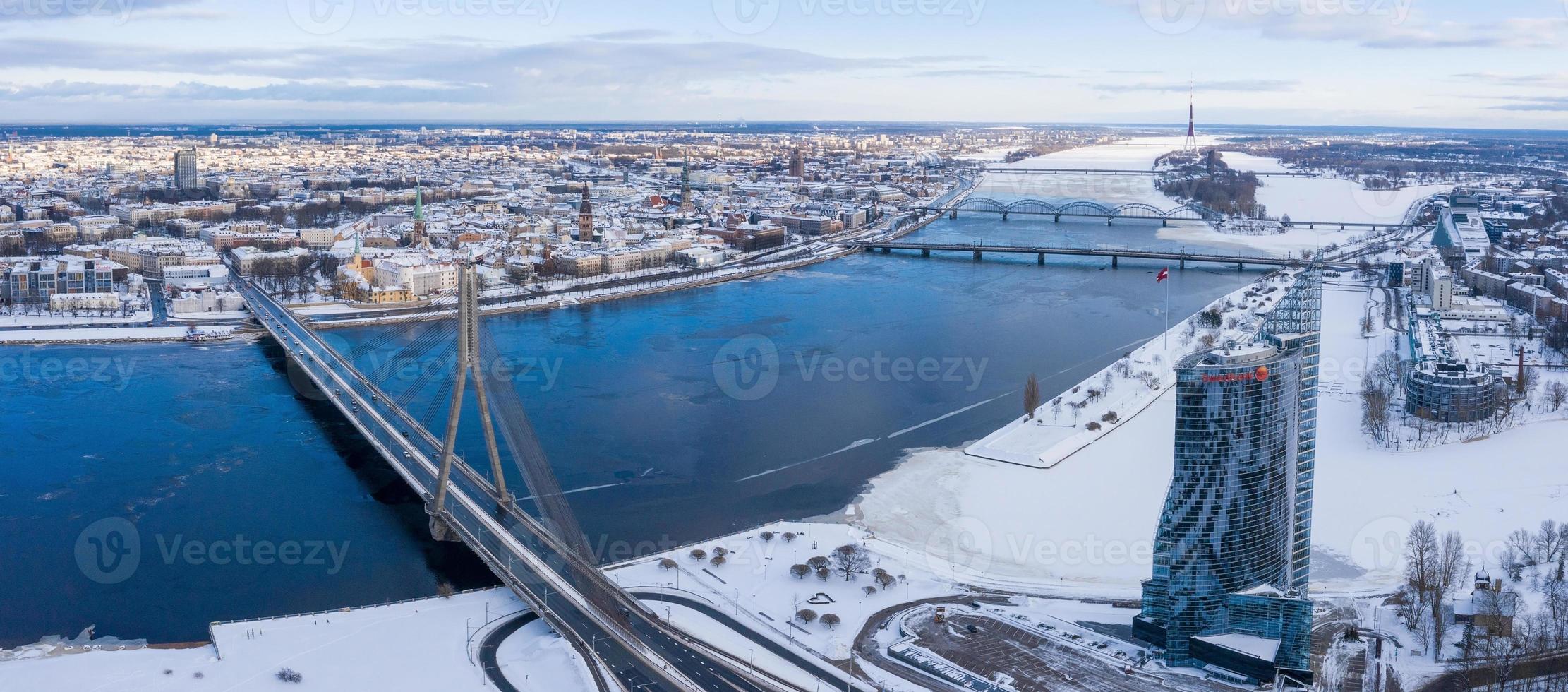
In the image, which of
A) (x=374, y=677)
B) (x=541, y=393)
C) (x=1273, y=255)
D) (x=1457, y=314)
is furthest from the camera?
(x=1273, y=255)

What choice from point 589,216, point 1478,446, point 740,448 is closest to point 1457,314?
point 1478,446

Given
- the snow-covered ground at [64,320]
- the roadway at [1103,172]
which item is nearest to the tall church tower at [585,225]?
the snow-covered ground at [64,320]

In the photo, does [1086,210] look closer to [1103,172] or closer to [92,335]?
[1103,172]

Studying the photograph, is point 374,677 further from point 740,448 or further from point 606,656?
point 740,448

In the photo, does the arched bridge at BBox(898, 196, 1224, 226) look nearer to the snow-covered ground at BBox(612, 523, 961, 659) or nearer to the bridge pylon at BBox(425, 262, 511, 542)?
the snow-covered ground at BBox(612, 523, 961, 659)

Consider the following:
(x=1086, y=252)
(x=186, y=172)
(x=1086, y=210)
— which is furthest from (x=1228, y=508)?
(x=186, y=172)
